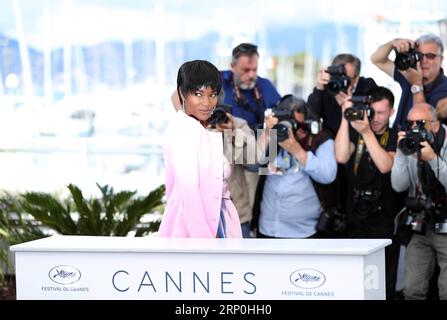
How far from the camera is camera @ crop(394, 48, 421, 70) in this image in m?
8.19

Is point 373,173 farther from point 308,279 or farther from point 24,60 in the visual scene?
point 24,60

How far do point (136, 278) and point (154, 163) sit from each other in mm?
8465

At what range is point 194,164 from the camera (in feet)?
19.0

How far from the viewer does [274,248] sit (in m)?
5.20

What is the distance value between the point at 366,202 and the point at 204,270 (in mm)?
2874

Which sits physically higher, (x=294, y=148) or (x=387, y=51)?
(x=387, y=51)

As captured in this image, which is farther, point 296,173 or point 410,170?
point 296,173

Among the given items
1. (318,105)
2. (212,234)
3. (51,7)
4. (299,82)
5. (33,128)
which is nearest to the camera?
(212,234)

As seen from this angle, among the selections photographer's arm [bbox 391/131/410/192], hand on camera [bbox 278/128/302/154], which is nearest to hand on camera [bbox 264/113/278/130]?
hand on camera [bbox 278/128/302/154]

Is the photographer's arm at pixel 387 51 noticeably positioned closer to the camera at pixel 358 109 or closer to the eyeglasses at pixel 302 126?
the camera at pixel 358 109

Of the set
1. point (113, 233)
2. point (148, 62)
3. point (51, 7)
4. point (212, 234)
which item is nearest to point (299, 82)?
point (148, 62)

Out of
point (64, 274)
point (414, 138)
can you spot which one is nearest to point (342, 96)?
point (414, 138)
